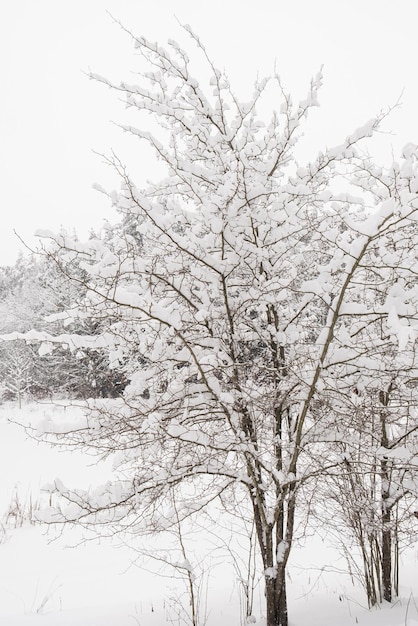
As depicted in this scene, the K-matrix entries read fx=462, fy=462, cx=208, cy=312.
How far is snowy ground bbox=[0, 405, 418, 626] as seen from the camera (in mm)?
3547

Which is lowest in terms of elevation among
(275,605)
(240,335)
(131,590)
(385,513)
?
(275,605)

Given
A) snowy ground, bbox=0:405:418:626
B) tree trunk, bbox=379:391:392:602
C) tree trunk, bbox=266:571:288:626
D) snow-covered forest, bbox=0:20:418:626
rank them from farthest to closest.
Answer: snowy ground, bbox=0:405:418:626
tree trunk, bbox=379:391:392:602
tree trunk, bbox=266:571:288:626
snow-covered forest, bbox=0:20:418:626

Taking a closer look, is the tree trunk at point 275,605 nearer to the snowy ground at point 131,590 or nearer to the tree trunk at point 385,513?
the snowy ground at point 131,590

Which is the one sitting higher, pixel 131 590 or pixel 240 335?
pixel 240 335

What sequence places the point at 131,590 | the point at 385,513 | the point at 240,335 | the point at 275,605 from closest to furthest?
the point at 275,605 < the point at 240,335 < the point at 385,513 < the point at 131,590

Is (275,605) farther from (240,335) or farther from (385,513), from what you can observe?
(240,335)

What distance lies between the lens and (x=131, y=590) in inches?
200

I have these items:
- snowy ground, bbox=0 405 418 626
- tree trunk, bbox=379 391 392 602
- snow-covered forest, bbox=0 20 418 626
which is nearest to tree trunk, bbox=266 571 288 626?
snow-covered forest, bbox=0 20 418 626

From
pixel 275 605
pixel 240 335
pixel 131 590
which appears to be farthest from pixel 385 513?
pixel 131 590

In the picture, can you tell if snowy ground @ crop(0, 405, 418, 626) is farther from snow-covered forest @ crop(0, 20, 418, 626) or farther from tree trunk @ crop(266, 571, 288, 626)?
tree trunk @ crop(266, 571, 288, 626)

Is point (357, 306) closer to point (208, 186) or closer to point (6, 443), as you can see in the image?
point (208, 186)

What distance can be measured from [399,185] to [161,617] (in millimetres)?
3734

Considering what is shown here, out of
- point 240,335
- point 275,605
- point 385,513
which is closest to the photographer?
point 275,605

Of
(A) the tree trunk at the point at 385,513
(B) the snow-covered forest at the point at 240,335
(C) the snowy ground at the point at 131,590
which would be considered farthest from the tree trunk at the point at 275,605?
(A) the tree trunk at the point at 385,513
